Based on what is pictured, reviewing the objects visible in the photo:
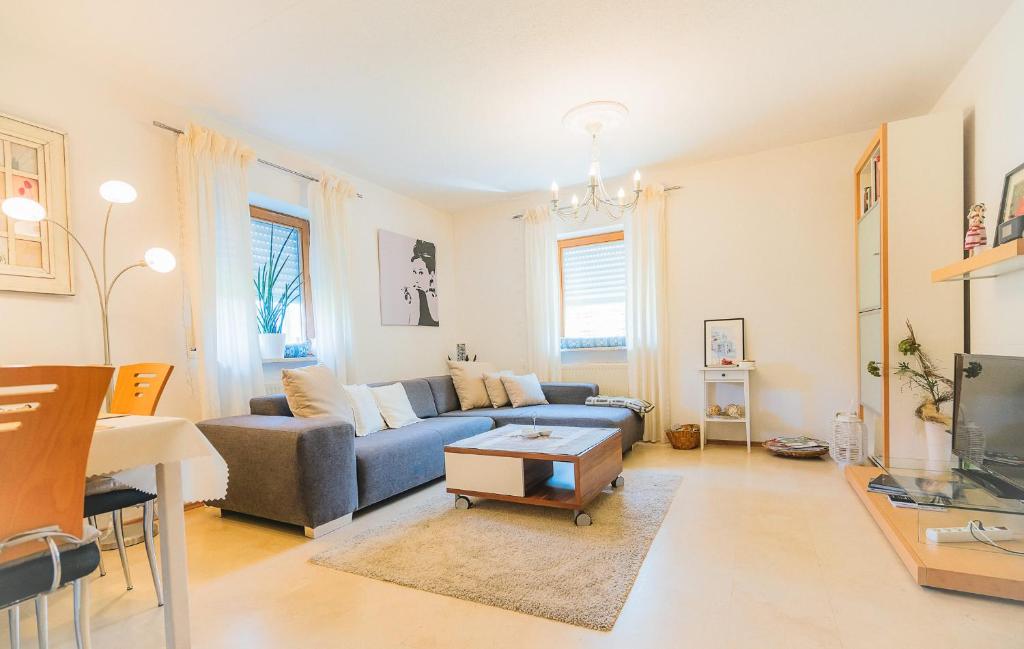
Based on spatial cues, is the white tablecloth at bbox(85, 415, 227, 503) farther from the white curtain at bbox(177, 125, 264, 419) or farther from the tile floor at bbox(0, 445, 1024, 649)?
the white curtain at bbox(177, 125, 264, 419)

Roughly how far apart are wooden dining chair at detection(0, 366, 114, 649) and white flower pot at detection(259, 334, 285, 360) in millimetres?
2366

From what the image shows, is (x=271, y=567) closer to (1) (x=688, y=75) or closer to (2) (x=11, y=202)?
(2) (x=11, y=202)

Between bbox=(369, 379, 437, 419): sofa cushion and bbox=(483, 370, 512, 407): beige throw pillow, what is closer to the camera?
bbox=(369, 379, 437, 419): sofa cushion

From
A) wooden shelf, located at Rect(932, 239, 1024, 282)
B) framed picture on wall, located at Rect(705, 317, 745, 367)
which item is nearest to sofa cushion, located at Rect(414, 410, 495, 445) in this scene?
framed picture on wall, located at Rect(705, 317, 745, 367)

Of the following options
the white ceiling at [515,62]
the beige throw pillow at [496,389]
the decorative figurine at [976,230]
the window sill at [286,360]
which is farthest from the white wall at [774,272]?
the window sill at [286,360]

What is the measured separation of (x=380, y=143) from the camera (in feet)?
12.1

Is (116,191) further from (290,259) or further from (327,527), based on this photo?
(327,527)

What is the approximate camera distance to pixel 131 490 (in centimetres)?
185

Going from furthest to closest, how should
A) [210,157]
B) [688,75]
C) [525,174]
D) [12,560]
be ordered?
[525,174], [210,157], [688,75], [12,560]

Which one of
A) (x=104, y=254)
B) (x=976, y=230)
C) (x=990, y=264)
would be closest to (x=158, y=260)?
(x=104, y=254)

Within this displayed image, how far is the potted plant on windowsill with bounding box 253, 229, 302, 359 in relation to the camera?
356 cm

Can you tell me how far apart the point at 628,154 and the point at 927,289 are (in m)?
2.33

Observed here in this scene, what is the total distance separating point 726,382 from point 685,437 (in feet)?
2.10

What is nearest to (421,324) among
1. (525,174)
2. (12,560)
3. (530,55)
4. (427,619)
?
(525,174)
